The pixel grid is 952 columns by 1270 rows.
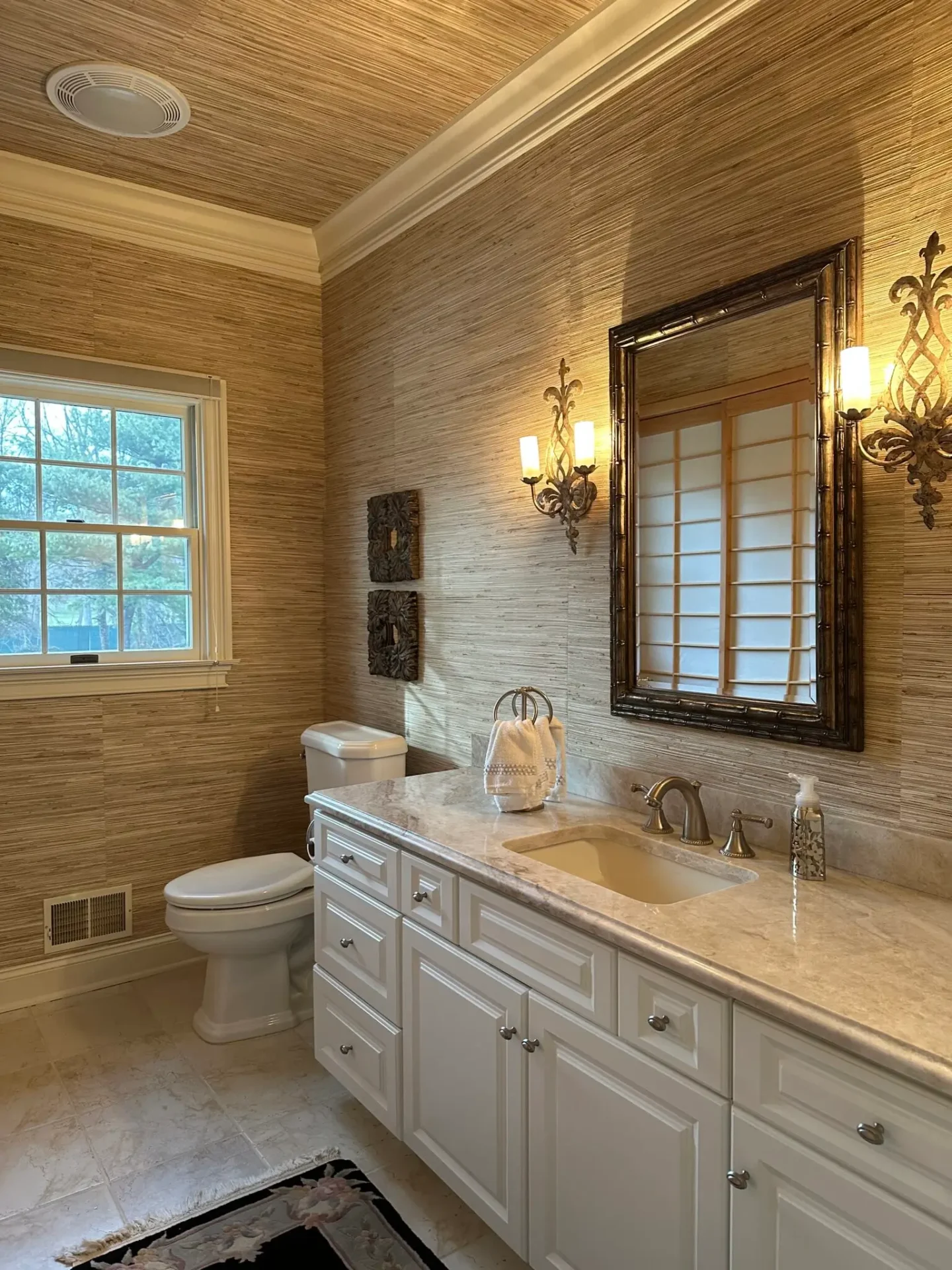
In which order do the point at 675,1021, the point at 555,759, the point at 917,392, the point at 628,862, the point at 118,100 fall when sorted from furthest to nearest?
the point at 118,100, the point at 555,759, the point at 628,862, the point at 917,392, the point at 675,1021

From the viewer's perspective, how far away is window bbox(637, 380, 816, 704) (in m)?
1.72

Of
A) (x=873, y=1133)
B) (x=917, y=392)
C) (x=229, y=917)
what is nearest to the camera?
(x=873, y=1133)

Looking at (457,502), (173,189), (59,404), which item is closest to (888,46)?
(457,502)

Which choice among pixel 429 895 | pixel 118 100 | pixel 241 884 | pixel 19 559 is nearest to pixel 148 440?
pixel 19 559

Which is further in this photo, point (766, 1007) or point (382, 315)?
point (382, 315)

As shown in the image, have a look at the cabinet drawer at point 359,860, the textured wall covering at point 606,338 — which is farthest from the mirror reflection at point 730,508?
the cabinet drawer at point 359,860

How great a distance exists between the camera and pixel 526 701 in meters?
2.26

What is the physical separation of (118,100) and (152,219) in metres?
0.67

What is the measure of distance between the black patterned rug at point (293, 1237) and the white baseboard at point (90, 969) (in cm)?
127

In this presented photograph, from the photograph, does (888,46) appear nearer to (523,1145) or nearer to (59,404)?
(523,1145)

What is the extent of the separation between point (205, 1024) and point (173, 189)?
2.86 meters

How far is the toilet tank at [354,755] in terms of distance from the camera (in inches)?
114

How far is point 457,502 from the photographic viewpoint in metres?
2.76

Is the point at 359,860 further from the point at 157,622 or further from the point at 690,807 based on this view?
the point at 157,622
